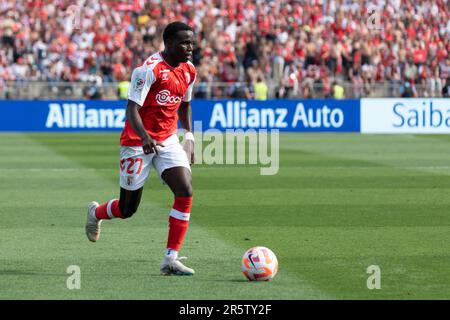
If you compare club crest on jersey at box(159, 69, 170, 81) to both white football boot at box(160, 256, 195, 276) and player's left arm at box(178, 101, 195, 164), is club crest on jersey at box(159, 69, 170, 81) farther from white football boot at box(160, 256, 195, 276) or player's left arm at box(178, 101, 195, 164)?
white football boot at box(160, 256, 195, 276)

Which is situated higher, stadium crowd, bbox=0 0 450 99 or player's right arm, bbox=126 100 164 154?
stadium crowd, bbox=0 0 450 99

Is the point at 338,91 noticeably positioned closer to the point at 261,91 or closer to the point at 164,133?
the point at 261,91

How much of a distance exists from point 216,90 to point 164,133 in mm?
25578

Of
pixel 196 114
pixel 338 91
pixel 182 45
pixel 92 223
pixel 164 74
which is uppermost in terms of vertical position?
pixel 338 91

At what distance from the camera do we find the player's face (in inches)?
374

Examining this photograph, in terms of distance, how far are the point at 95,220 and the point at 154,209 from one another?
4201mm

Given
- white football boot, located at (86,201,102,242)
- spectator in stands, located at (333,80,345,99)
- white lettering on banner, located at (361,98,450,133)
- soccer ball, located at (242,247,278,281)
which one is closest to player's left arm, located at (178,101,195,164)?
white football boot, located at (86,201,102,242)

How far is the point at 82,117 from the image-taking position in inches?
1348

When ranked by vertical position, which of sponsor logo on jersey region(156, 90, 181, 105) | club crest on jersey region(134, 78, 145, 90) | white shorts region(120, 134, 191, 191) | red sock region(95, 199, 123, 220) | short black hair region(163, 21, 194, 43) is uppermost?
short black hair region(163, 21, 194, 43)

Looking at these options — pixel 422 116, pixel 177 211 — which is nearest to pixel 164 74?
pixel 177 211

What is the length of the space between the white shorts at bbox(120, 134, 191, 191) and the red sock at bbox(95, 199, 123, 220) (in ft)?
1.38

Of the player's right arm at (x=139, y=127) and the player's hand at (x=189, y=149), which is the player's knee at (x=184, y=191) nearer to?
the player's right arm at (x=139, y=127)

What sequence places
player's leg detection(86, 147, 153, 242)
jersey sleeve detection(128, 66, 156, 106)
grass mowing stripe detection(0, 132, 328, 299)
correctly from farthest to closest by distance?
1. player's leg detection(86, 147, 153, 242)
2. jersey sleeve detection(128, 66, 156, 106)
3. grass mowing stripe detection(0, 132, 328, 299)

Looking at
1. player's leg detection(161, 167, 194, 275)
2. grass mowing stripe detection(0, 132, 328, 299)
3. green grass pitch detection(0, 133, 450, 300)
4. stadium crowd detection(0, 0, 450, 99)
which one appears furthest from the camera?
stadium crowd detection(0, 0, 450, 99)
